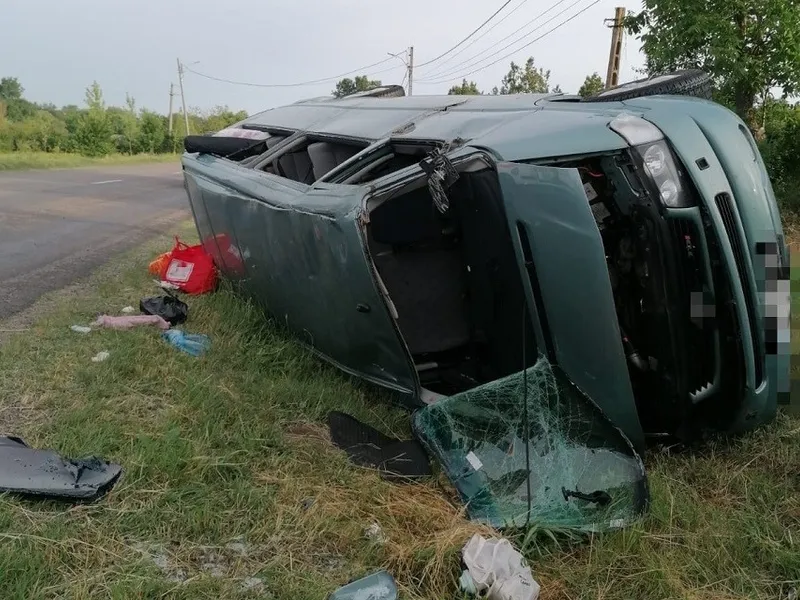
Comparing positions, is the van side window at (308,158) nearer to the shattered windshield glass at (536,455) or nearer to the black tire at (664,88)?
the black tire at (664,88)

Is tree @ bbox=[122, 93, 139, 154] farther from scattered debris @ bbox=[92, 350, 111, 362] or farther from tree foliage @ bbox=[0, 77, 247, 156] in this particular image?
scattered debris @ bbox=[92, 350, 111, 362]

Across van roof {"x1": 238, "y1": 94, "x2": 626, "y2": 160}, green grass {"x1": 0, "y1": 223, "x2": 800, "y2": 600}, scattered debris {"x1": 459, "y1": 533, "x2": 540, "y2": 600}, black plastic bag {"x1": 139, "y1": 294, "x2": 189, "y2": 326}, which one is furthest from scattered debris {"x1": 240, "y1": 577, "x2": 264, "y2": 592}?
black plastic bag {"x1": 139, "y1": 294, "x2": 189, "y2": 326}

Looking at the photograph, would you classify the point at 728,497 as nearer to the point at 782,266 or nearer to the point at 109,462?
the point at 782,266

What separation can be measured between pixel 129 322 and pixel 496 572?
3316 mm

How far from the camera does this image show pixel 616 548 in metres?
2.54

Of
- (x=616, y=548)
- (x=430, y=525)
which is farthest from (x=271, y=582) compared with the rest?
(x=616, y=548)

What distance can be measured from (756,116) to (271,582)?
1116 cm

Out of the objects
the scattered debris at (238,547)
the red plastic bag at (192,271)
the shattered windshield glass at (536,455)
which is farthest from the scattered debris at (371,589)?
the red plastic bag at (192,271)

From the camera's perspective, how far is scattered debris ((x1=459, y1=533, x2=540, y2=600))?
2223 mm

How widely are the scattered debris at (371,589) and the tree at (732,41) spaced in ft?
29.8

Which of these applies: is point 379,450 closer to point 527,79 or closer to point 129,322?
point 129,322

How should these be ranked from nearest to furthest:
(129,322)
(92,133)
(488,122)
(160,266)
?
(488,122), (129,322), (160,266), (92,133)

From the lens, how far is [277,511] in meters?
2.71

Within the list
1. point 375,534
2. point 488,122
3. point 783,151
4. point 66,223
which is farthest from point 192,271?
point 783,151
